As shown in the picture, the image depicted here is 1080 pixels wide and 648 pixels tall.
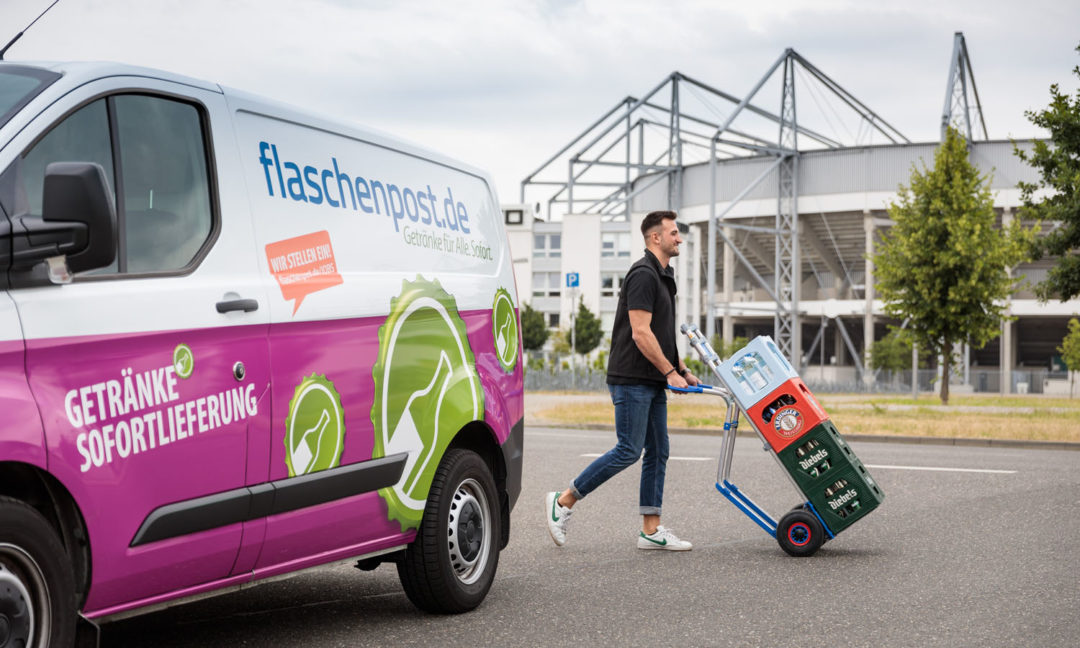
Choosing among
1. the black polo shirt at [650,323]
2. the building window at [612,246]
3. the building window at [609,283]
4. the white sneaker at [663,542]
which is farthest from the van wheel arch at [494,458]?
the building window at [612,246]

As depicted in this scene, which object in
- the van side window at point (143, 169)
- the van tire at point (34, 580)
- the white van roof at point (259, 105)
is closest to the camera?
the van tire at point (34, 580)

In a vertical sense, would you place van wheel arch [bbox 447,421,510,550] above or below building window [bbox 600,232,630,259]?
below

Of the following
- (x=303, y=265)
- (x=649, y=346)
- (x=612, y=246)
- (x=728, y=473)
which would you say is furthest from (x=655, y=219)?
(x=612, y=246)

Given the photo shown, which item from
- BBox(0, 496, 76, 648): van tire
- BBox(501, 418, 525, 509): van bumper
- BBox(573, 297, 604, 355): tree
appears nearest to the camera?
BBox(0, 496, 76, 648): van tire

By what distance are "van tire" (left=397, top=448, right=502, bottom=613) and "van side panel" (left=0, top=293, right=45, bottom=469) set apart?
2312 millimetres

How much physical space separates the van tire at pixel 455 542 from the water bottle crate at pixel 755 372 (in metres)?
1.96

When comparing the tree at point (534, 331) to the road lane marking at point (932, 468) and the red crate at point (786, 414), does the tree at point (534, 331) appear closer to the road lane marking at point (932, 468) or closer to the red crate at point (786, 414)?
the road lane marking at point (932, 468)

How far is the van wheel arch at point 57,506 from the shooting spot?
3.41m

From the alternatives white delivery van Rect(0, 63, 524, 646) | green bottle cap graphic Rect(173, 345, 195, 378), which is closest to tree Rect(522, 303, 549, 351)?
white delivery van Rect(0, 63, 524, 646)

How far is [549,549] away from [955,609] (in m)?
2.57

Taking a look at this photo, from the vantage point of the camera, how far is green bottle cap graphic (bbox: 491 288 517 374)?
240 inches

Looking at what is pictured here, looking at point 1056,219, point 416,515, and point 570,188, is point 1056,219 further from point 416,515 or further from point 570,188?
point 570,188

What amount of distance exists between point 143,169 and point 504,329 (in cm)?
259

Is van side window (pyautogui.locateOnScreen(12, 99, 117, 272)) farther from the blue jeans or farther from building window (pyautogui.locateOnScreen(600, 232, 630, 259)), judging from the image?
building window (pyautogui.locateOnScreen(600, 232, 630, 259))
